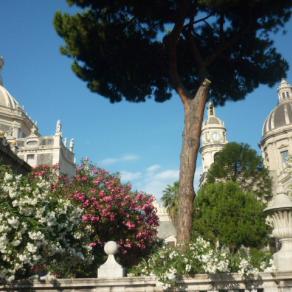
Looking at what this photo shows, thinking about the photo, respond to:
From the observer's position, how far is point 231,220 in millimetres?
33781

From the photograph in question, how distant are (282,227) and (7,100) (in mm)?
56701

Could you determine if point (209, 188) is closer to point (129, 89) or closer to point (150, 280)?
point (129, 89)

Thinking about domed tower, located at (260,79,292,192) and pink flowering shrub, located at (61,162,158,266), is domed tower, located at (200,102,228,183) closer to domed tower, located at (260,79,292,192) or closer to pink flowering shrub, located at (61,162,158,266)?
domed tower, located at (260,79,292,192)

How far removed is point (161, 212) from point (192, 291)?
5217 centimetres

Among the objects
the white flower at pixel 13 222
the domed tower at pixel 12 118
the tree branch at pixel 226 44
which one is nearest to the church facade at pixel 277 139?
the domed tower at pixel 12 118

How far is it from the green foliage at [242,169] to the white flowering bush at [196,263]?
1519 inches

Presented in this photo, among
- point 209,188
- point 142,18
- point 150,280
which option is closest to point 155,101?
point 142,18

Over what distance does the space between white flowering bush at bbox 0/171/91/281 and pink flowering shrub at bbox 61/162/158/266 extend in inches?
254

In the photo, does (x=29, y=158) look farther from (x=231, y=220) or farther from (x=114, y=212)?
(x=114, y=212)

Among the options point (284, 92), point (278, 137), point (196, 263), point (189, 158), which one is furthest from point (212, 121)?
point (196, 263)

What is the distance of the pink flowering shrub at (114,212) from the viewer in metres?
17.2

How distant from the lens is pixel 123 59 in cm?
1498

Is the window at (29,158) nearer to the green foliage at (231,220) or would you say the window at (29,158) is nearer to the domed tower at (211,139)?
the green foliage at (231,220)

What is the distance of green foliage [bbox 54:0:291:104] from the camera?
1426 cm
